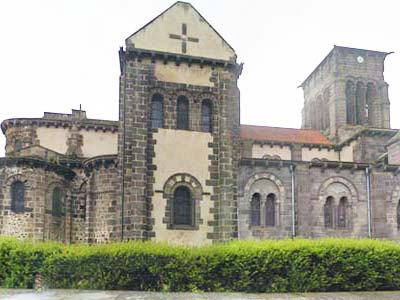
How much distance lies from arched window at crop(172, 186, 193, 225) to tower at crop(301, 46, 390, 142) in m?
23.2

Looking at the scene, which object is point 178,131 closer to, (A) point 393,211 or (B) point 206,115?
(B) point 206,115

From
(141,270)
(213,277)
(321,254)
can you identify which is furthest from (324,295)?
(141,270)

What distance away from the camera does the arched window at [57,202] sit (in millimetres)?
28938

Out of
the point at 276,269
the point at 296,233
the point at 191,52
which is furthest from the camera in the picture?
the point at 296,233

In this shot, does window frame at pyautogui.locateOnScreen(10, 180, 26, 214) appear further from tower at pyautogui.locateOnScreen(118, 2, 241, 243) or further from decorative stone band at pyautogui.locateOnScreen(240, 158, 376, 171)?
decorative stone band at pyautogui.locateOnScreen(240, 158, 376, 171)

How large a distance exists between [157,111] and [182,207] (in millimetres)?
4795

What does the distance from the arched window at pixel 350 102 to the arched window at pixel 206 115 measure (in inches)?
905

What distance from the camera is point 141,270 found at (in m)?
17.7

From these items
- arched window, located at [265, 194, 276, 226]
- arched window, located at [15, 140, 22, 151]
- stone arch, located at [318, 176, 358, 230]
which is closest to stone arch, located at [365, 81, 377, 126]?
stone arch, located at [318, 176, 358, 230]

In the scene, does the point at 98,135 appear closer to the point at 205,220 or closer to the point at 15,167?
the point at 15,167

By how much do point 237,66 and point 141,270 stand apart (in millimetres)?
14051

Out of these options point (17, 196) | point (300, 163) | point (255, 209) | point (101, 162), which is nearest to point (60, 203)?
point (17, 196)

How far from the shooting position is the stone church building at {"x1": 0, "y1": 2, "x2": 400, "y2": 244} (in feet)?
86.2

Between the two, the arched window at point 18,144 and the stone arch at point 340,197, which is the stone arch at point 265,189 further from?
the arched window at point 18,144
